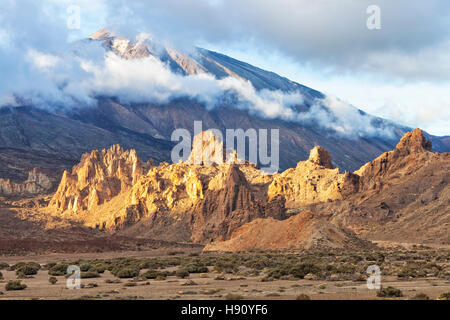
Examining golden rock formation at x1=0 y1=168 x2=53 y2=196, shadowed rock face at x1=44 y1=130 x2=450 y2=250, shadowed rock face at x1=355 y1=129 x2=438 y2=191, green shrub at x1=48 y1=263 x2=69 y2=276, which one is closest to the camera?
green shrub at x1=48 y1=263 x2=69 y2=276

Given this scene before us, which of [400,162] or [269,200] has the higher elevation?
[400,162]

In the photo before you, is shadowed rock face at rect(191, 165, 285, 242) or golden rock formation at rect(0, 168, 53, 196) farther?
golden rock formation at rect(0, 168, 53, 196)

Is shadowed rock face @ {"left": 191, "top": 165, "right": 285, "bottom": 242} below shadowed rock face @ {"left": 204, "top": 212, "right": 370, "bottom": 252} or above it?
above

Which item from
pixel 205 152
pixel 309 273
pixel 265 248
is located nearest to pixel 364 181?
pixel 205 152

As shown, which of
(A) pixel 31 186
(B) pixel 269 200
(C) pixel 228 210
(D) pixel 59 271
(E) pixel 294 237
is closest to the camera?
(D) pixel 59 271

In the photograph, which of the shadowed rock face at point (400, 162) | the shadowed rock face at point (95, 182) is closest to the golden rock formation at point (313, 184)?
the shadowed rock face at point (400, 162)

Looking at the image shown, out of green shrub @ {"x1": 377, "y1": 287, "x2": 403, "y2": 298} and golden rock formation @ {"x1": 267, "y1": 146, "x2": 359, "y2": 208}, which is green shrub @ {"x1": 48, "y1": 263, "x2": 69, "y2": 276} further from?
golden rock formation @ {"x1": 267, "y1": 146, "x2": 359, "y2": 208}

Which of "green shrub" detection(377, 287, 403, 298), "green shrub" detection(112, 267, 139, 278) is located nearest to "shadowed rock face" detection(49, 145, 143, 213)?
"green shrub" detection(112, 267, 139, 278)

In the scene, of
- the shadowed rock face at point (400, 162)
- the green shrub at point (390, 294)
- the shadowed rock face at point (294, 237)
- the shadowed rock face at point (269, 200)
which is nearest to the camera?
the green shrub at point (390, 294)

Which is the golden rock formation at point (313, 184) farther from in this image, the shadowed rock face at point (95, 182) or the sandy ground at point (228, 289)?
the sandy ground at point (228, 289)

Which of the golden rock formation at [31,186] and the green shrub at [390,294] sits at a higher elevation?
the golden rock formation at [31,186]

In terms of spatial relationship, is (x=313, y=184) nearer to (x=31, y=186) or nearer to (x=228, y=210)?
(x=228, y=210)

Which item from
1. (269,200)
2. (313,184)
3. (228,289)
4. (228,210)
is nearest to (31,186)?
(269,200)
